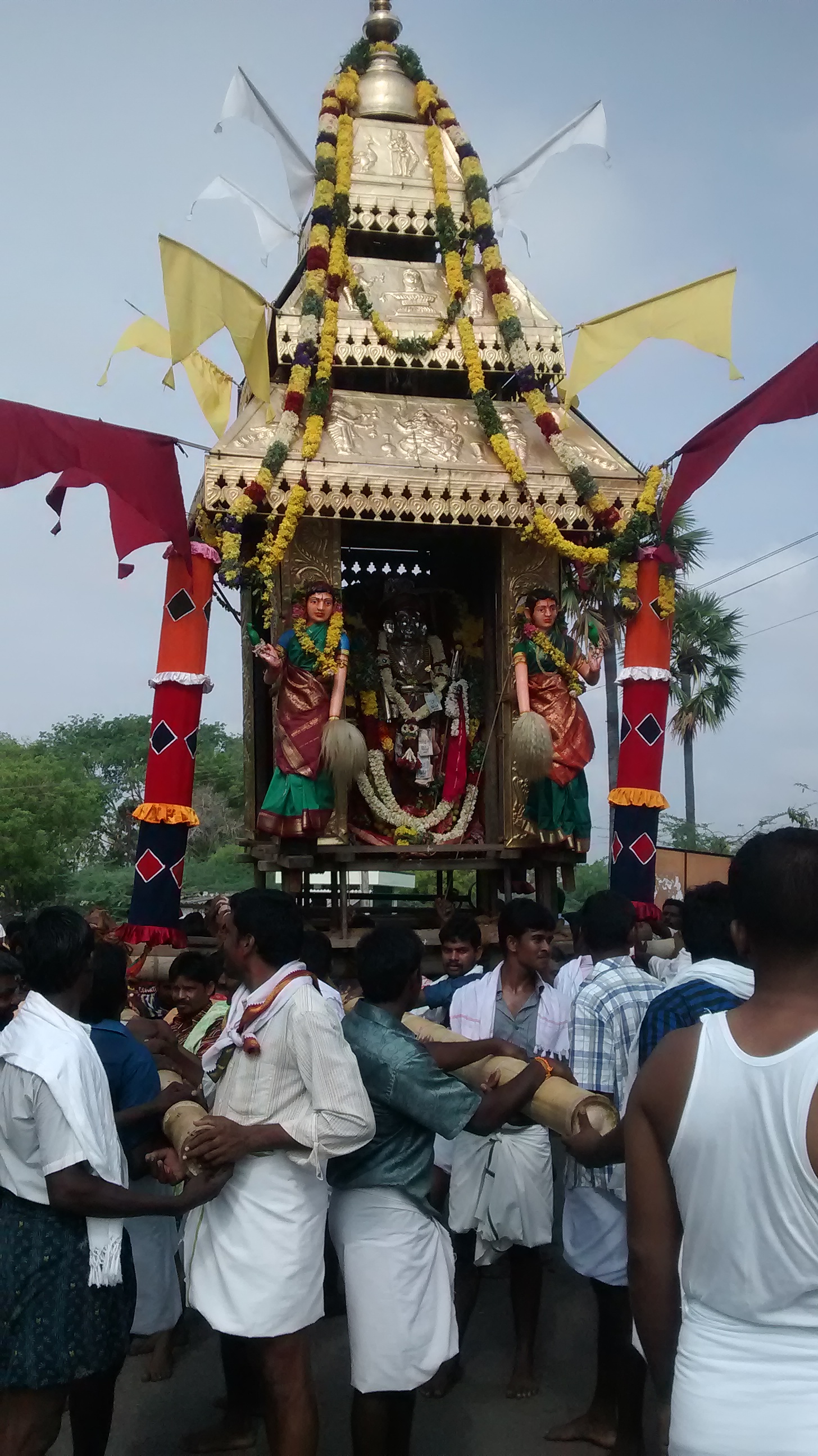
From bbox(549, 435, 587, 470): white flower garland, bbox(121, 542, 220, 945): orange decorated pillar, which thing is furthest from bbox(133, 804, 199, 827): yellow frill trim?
bbox(549, 435, 587, 470): white flower garland

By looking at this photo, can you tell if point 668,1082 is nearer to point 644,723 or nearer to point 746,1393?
point 746,1393

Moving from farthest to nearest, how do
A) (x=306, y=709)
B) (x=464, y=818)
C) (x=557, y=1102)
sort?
(x=464, y=818)
(x=306, y=709)
(x=557, y=1102)

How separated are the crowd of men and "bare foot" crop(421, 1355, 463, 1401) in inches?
0.5

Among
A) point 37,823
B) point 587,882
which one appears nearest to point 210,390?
point 37,823

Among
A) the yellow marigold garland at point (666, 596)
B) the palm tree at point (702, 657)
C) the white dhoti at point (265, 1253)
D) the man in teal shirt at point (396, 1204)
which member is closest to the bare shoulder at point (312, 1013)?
the man in teal shirt at point (396, 1204)

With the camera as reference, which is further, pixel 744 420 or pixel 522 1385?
pixel 744 420

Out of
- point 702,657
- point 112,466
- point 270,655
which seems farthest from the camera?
point 702,657

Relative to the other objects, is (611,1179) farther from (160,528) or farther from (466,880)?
(466,880)

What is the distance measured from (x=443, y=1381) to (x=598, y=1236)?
3.34ft

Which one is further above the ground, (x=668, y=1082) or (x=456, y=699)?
(x=456, y=699)

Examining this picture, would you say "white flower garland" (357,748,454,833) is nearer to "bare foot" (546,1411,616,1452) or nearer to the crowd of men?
the crowd of men

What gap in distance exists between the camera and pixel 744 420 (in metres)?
8.31

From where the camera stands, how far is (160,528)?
27.8 ft

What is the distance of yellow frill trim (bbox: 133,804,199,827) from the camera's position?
8.79m
